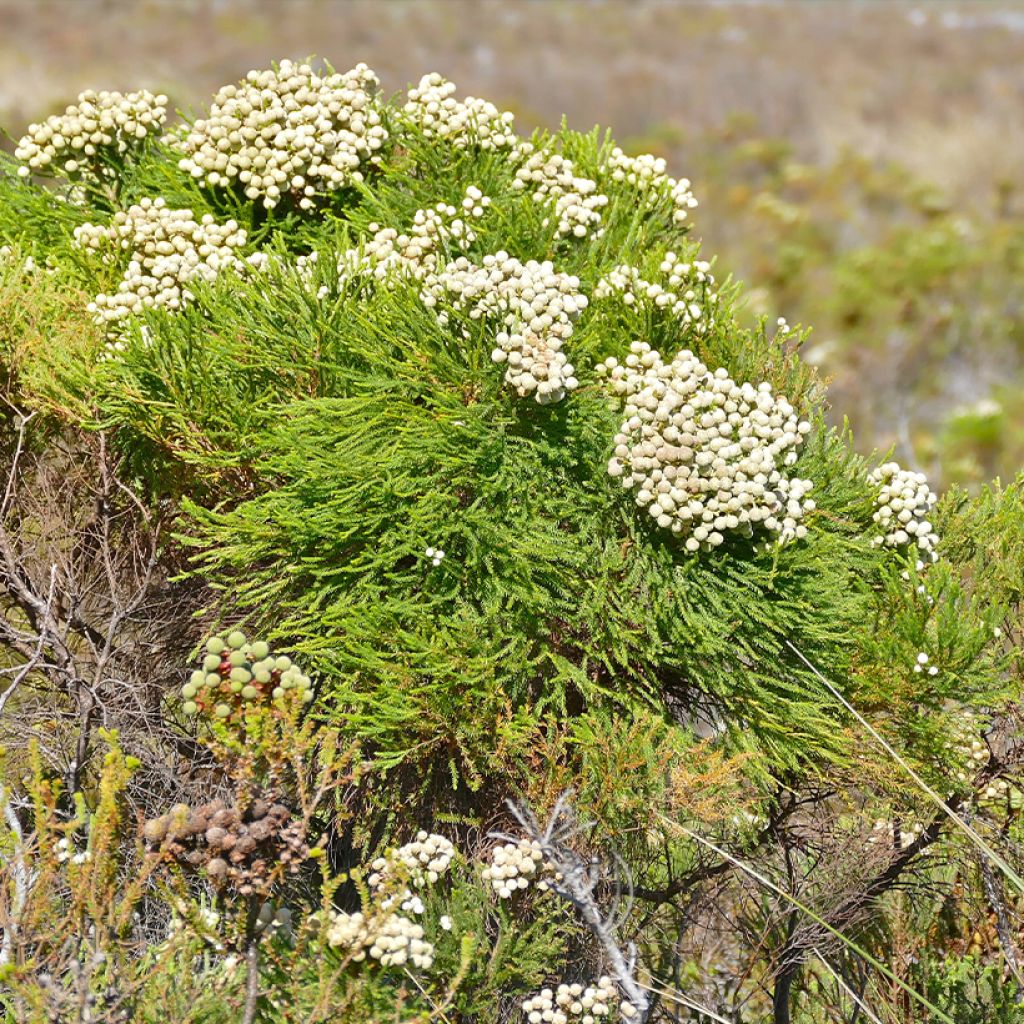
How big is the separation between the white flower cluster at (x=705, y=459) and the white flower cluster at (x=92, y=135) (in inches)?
70.1

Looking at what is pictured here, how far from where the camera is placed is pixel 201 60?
21.6 metres

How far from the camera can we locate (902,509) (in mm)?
2801

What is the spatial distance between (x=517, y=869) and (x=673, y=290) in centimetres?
147

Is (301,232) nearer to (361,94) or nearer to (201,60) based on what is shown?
(361,94)

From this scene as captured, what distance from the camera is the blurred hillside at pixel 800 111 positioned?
37.6 feet

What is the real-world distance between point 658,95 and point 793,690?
2101 centimetres

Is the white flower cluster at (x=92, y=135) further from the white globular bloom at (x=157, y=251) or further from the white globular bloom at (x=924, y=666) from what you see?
the white globular bloom at (x=924, y=666)

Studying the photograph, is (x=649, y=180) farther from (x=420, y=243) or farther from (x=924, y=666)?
(x=924, y=666)

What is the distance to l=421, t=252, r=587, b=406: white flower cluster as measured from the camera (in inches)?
98.2

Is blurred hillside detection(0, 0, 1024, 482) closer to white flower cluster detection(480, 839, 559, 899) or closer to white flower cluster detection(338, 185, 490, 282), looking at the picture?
white flower cluster detection(338, 185, 490, 282)

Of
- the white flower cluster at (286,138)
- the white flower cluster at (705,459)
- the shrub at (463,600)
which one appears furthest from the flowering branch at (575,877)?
the white flower cluster at (286,138)

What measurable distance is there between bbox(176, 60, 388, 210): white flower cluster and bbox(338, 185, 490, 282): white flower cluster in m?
0.26

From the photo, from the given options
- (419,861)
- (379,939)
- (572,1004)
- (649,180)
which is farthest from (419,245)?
(572,1004)

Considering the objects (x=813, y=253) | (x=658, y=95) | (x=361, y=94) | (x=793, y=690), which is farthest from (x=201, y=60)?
(x=793, y=690)
